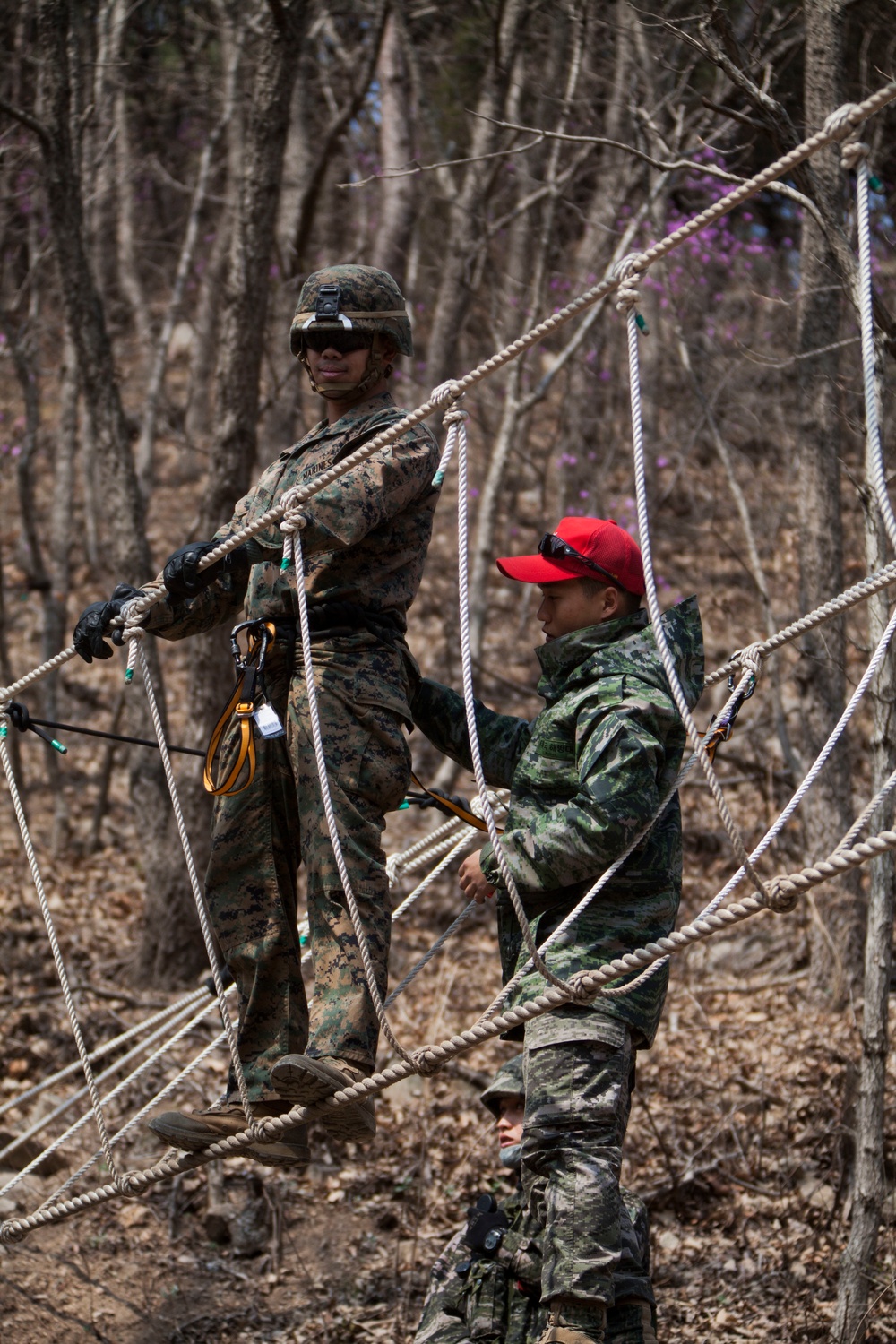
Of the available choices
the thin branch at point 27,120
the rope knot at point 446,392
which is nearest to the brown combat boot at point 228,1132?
the rope knot at point 446,392

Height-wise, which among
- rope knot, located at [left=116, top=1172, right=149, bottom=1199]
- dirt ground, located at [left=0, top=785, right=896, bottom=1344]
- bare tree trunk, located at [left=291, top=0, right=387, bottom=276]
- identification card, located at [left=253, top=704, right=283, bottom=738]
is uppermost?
bare tree trunk, located at [left=291, top=0, right=387, bottom=276]

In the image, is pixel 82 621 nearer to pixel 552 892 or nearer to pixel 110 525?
pixel 552 892

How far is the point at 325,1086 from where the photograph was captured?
249 cm

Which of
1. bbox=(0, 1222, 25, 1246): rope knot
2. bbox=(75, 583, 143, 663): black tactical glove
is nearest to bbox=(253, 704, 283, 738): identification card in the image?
bbox=(75, 583, 143, 663): black tactical glove

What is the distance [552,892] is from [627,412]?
8246mm

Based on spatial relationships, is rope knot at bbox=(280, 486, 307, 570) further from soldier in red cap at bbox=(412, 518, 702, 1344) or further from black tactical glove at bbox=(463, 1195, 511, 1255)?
black tactical glove at bbox=(463, 1195, 511, 1255)

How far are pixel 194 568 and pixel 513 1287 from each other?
193cm

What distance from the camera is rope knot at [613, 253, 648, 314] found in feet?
7.95

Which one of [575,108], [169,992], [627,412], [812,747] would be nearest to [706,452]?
[627,412]

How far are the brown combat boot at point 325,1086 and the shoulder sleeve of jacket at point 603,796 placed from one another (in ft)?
1.61

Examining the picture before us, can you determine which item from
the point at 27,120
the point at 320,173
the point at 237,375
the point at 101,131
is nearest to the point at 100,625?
the point at 237,375

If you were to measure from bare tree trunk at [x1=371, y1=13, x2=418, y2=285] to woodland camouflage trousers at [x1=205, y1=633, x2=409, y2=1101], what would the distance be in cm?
553

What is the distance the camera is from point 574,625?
2709mm

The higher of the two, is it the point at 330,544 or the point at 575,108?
the point at 575,108
